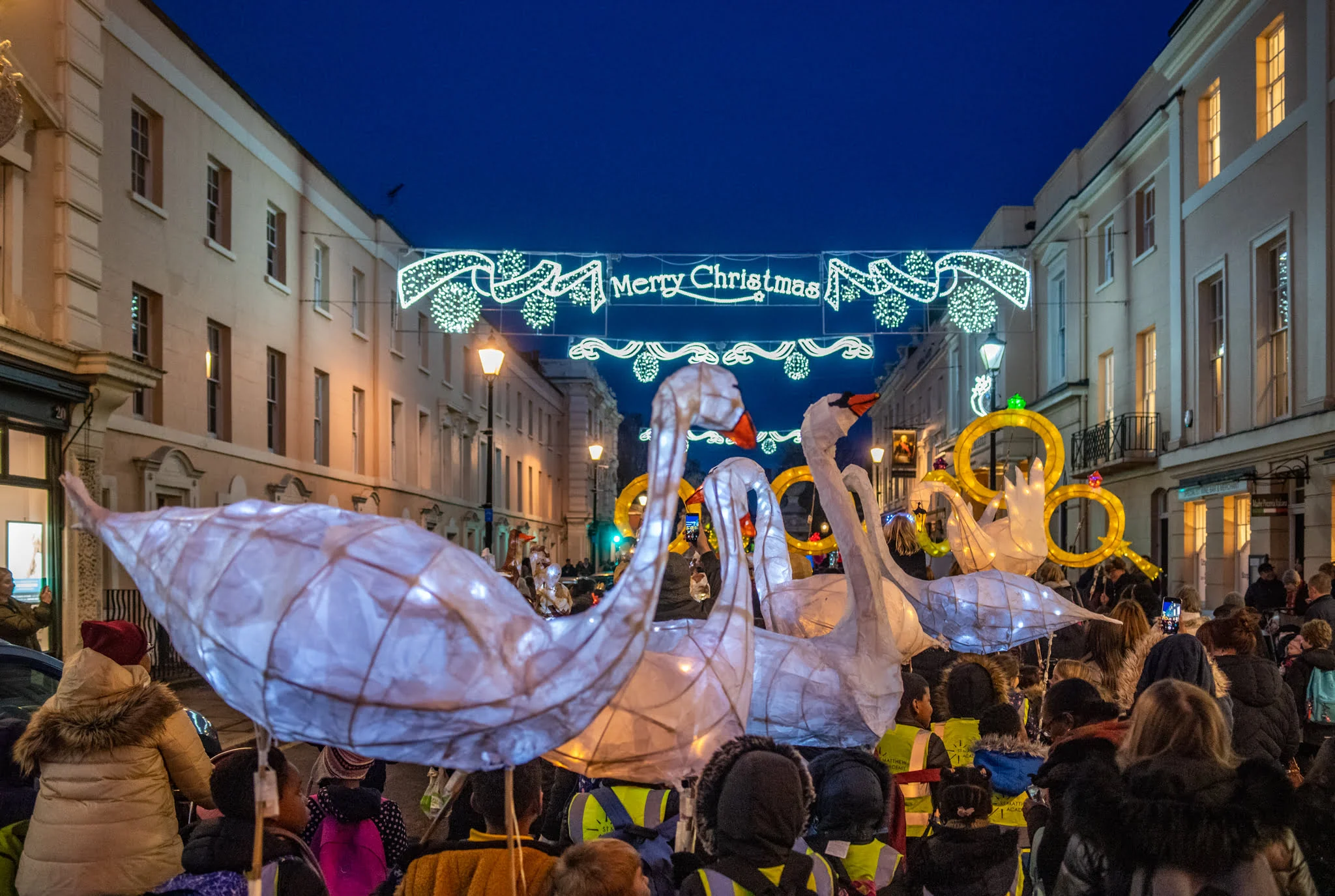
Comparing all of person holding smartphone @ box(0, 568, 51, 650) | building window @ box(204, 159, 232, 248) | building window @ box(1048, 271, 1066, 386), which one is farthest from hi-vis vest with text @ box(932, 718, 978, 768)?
building window @ box(1048, 271, 1066, 386)

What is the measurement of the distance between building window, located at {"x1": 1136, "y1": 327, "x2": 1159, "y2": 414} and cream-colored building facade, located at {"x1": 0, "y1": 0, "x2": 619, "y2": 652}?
1492 cm

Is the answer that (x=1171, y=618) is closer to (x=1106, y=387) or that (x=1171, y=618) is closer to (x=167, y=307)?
(x=167, y=307)

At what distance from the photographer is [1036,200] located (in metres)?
31.8

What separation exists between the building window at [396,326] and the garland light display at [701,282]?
22.5 feet

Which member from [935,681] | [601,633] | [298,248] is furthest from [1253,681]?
[298,248]

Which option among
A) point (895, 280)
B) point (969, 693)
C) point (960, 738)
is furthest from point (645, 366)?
point (960, 738)

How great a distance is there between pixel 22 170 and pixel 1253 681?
1369 centimetres

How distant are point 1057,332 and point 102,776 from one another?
2823cm

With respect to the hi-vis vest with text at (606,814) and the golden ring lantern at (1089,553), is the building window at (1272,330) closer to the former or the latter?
the golden ring lantern at (1089,553)

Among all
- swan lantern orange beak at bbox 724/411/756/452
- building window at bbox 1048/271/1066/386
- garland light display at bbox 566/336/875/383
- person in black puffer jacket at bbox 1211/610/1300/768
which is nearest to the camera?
swan lantern orange beak at bbox 724/411/756/452

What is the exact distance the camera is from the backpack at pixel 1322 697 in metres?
6.87

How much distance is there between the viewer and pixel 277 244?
20.9 m

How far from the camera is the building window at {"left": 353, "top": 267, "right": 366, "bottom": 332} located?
24859 millimetres

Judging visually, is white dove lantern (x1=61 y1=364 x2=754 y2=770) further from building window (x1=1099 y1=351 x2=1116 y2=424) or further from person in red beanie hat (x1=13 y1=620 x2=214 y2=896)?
building window (x1=1099 y1=351 x2=1116 y2=424)
